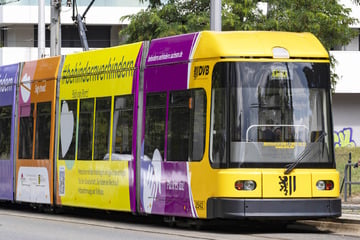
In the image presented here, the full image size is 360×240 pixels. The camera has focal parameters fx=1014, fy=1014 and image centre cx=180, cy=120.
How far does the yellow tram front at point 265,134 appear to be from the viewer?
1488cm

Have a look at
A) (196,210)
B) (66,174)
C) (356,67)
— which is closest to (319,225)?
(196,210)

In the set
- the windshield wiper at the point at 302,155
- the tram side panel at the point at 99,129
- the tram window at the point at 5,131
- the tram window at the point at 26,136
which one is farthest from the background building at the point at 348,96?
the windshield wiper at the point at 302,155

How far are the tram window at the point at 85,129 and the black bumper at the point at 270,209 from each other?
164 inches

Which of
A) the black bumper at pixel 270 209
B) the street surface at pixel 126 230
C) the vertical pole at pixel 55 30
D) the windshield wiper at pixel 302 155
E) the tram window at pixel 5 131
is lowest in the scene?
the street surface at pixel 126 230

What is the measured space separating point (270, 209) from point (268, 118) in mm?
1376

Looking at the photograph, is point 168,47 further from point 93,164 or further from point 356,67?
point 356,67

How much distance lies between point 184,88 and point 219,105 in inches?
36.0

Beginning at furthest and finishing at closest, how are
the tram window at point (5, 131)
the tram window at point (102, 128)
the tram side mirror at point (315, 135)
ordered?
the tram window at point (5, 131) < the tram window at point (102, 128) < the tram side mirror at point (315, 135)

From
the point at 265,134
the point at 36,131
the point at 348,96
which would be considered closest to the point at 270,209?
the point at 265,134

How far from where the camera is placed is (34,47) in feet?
177

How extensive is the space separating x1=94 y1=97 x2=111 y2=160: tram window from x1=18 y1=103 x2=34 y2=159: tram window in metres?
2.82

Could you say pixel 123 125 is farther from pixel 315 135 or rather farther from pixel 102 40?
pixel 102 40

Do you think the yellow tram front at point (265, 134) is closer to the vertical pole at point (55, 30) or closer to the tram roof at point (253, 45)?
the tram roof at point (253, 45)

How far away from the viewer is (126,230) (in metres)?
16.1
